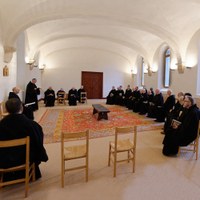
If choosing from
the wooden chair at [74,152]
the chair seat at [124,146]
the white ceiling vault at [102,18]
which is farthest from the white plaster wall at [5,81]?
the chair seat at [124,146]

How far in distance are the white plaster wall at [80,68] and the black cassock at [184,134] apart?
443 inches

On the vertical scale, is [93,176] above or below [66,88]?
below

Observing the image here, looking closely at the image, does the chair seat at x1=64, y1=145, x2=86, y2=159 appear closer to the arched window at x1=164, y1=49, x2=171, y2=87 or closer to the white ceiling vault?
the white ceiling vault

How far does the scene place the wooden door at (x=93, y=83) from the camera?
47.2 feet

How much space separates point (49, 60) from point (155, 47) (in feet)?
26.3

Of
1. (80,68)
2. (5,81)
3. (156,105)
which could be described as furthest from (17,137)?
(80,68)

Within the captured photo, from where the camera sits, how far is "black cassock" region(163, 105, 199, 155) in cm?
348

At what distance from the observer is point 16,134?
7.53 ft

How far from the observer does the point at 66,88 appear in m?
13.9

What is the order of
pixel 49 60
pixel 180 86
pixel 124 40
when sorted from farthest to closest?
pixel 49 60 < pixel 124 40 < pixel 180 86

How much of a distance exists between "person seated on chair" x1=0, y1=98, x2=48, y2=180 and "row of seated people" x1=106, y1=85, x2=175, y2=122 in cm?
517

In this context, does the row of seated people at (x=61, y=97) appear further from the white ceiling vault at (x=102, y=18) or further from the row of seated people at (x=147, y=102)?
the white ceiling vault at (x=102, y=18)

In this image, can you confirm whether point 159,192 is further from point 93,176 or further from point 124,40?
point 124,40

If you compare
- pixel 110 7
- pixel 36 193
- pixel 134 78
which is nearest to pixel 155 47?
pixel 134 78
